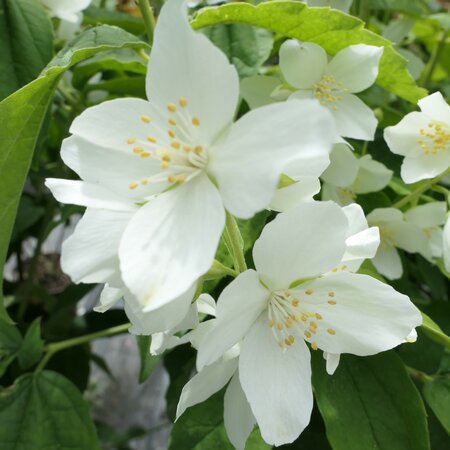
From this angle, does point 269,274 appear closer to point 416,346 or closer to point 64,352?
point 416,346

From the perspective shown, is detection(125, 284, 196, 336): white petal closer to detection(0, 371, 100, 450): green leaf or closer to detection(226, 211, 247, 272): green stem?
detection(226, 211, 247, 272): green stem

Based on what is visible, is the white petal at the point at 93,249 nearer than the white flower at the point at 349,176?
Yes

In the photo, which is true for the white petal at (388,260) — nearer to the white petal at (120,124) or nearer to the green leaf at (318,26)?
the green leaf at (318,26)

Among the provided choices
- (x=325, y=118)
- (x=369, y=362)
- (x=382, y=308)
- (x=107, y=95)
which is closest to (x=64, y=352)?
(x=107, y=95)

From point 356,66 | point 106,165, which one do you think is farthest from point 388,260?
point 106,165

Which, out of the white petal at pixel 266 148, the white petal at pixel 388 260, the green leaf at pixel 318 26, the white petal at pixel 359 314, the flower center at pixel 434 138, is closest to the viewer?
the white petal at pixel 266 148

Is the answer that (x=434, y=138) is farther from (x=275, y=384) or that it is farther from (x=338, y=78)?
(x=275, y=384)

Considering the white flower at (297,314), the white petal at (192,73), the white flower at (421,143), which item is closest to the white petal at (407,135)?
the white flower at (421,143)

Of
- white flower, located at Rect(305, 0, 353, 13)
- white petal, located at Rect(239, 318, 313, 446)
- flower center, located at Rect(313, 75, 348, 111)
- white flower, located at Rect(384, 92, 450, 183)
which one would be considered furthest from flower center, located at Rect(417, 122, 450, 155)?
white petal, located at Rect(239, 318, 313, 446)
